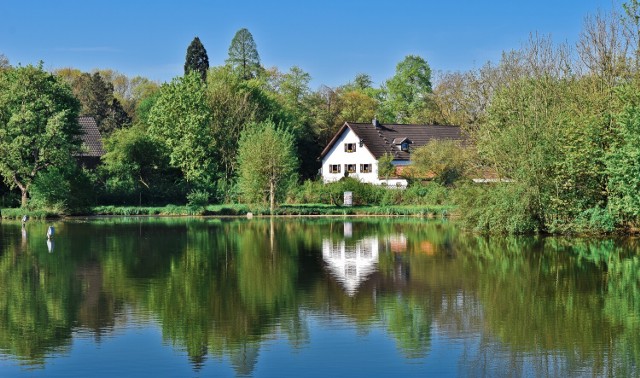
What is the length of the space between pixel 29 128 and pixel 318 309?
39530 millimetres

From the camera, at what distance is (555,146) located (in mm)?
39750

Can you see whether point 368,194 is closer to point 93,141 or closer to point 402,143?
point 402,143

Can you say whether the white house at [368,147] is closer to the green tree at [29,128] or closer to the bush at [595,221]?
the green tree at [29,128]

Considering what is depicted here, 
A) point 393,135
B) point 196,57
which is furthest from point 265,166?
point 196,57

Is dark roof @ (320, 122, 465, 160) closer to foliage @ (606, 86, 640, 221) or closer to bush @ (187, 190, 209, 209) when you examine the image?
bush @ (187, 190, 209, 209)

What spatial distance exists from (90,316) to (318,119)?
224 ft

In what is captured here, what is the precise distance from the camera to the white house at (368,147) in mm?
78562

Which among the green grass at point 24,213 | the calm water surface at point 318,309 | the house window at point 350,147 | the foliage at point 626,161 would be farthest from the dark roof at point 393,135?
the calm water surface at point 318,309

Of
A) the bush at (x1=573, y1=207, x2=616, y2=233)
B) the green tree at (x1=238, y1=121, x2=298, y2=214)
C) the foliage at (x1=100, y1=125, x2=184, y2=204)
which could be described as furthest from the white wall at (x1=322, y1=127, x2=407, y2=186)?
the bush at (x1=573, y1=207, x2=616, y2=233)

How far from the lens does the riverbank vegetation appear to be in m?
39.5

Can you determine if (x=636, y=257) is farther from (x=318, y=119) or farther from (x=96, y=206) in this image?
(x=318, y=119)

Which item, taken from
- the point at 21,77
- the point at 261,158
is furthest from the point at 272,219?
the point at 21,77

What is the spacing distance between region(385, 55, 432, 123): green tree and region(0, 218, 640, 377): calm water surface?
66.7 metres

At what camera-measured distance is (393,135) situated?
A: 81500 millimetres
